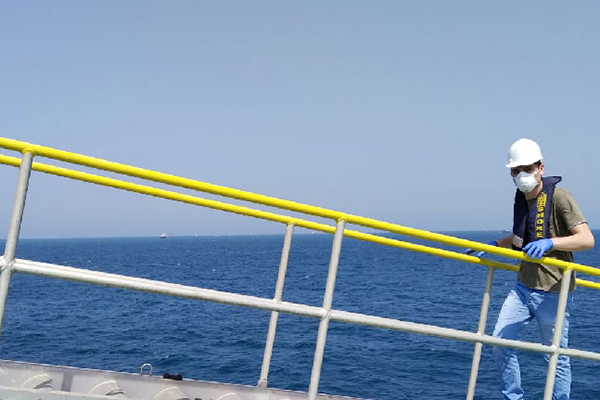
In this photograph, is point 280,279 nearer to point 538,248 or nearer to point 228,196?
point 228,196

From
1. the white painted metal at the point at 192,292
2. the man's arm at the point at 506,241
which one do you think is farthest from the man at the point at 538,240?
the white painted metal at the point at 192,292

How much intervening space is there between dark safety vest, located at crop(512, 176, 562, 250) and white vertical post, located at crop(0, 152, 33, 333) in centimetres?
302

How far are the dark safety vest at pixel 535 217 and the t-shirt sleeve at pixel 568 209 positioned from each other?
5 cm

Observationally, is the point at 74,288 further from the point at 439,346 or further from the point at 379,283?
the point at 439,346

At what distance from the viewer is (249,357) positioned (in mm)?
18906

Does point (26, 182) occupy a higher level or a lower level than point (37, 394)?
higher

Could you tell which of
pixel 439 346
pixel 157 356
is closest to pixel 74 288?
pixel 157 356

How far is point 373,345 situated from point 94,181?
64.3 feet

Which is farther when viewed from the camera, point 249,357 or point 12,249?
point 249,357

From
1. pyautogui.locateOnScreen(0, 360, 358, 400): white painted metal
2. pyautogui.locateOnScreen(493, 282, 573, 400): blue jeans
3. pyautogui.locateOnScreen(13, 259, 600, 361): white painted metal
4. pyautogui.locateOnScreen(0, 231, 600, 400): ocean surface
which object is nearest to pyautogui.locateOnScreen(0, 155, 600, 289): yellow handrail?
pyautogui.locateOnScreen(493, 282, 573, 400): blue jeans

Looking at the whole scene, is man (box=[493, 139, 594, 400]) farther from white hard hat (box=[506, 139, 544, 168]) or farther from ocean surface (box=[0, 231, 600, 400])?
ocean surface (box=[0, 231, 600, 400])

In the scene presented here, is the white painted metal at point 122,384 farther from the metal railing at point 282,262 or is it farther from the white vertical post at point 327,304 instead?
the white vertical post at point 327,304

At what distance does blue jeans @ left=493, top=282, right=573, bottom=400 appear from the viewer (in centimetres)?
354

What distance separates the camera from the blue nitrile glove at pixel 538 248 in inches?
128
